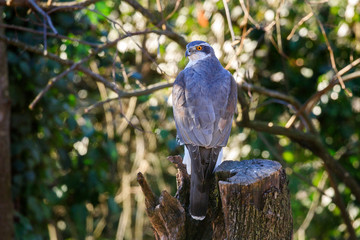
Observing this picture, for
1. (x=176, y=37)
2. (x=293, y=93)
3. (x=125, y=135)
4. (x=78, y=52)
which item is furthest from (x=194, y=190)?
(x=125, y=135)

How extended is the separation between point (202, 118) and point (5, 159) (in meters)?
2.38

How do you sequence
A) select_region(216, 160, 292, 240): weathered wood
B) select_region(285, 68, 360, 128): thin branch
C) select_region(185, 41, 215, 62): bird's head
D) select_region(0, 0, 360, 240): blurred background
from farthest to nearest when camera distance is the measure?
select_region(0, 0, 360, 240): blurred background → select_region(285, 68, 360, 128): thin branch → select_region(185, 41, 215, 62): bird's head → select_region(216, 160, 292, 240): weathered wood

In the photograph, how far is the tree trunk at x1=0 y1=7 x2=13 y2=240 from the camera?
500cm

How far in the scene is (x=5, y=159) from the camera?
5.04m

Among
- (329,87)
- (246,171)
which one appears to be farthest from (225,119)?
(329,87)

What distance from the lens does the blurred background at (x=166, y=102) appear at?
17.0ft

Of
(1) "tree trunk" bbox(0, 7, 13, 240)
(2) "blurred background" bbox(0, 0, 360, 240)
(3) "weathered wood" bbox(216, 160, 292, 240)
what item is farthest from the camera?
(2) "blurred background" bbox(0, 0, 360, 240)

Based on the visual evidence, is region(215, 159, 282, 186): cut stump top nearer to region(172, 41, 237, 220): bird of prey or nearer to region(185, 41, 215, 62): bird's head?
region(172, 41, 237, 220): bird of prey

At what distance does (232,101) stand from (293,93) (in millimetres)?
2705

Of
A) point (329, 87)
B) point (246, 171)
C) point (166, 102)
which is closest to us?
point (246, 171)

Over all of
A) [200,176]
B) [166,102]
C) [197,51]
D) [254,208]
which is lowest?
[254,208]

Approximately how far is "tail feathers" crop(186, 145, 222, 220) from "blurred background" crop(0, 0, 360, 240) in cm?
106

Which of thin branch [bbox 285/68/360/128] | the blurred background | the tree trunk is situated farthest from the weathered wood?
the tree trunk

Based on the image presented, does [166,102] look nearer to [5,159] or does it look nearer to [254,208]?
[5,159]
